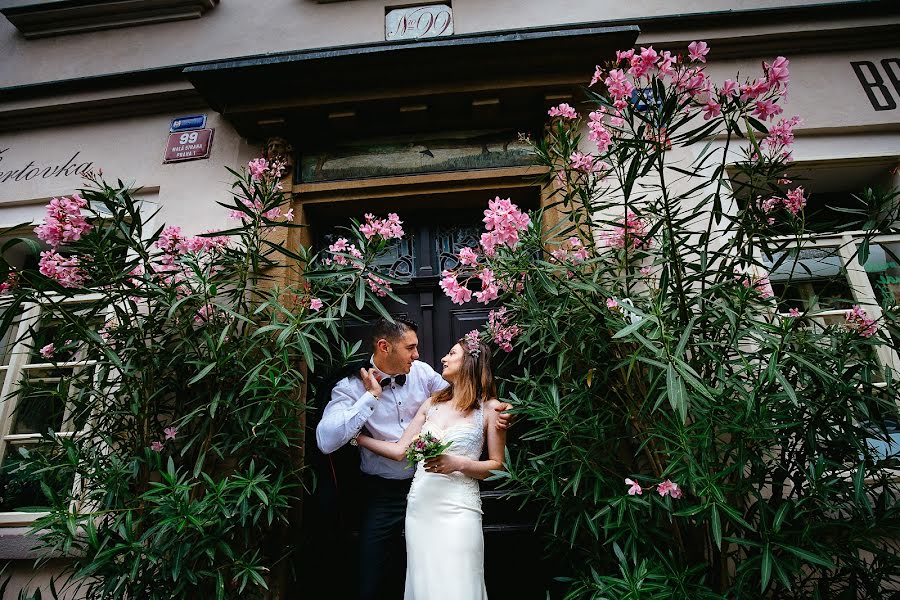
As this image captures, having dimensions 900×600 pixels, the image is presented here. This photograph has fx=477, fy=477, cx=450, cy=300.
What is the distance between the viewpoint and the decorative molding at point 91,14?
165 inches

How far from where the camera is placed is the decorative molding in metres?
4.20

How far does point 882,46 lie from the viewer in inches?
143

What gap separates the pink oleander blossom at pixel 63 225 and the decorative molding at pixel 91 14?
8.76ft

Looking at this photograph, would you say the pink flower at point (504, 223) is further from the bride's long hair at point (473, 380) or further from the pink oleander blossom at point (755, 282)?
the pink oleander blossom at point (755, 282)

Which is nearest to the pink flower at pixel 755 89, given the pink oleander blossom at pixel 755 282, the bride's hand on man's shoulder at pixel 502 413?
the pink oleander blossom at pixel 755 282

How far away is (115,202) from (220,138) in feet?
4.48

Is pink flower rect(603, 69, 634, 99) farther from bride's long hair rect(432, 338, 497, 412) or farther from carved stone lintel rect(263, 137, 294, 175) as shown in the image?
carved stone lintel rect(263, 137, 294, 175)

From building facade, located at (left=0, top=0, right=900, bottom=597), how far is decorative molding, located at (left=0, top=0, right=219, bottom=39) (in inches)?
21.2

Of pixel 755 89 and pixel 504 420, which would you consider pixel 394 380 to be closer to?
pixel 504 420

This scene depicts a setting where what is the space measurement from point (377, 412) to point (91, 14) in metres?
4.50

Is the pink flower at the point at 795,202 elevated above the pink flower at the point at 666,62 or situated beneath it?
situated beneath

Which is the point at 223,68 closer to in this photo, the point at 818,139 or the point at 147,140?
the point at 147,140

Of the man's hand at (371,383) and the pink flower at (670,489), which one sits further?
the man's hand at (371,383)

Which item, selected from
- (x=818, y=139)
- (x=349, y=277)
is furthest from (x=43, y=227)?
(x=818, y=139)
